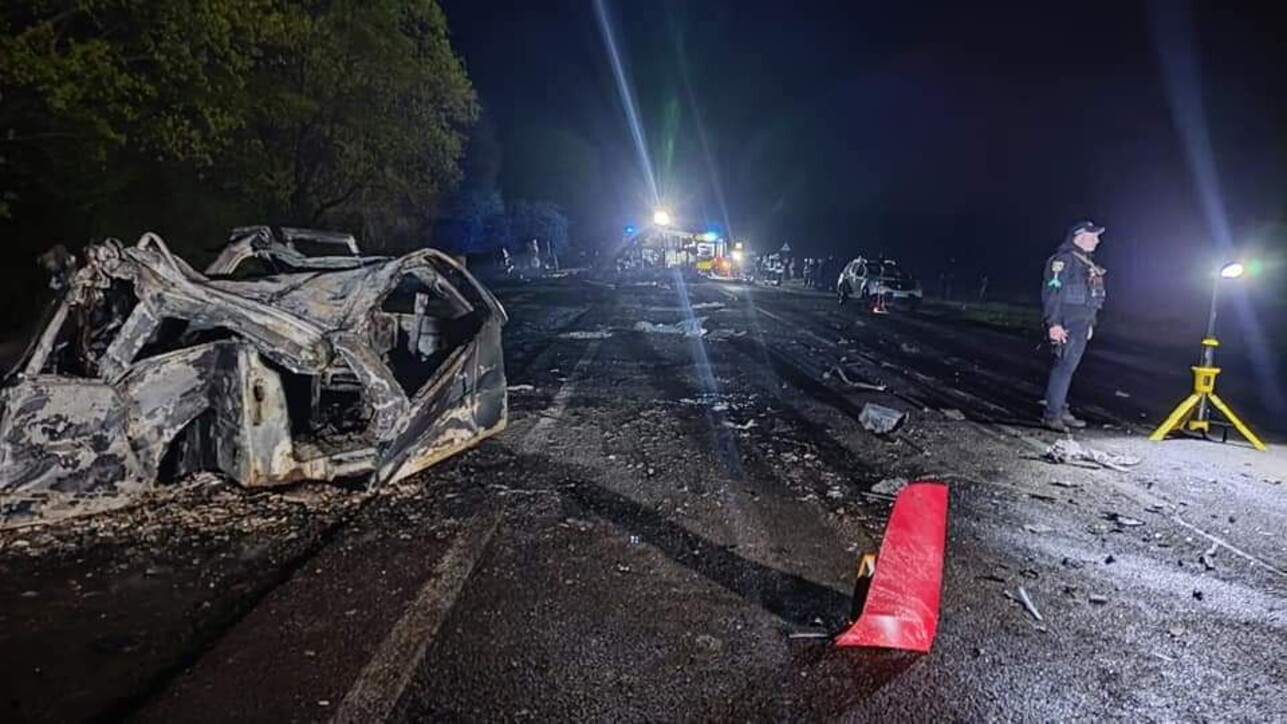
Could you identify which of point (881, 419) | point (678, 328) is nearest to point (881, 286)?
point (678, 328)

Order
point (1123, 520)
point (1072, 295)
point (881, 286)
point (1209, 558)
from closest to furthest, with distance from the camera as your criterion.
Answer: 1. point (1209, 558)
2. point (1123, 520)
3. point (1072, 295)
4. point (881, 286)

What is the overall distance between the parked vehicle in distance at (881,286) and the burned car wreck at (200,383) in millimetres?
21049

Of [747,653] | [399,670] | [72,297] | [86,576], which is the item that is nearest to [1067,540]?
[747,653]

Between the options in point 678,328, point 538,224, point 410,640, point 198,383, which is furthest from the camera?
point 538,224

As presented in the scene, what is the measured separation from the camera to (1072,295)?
734cm

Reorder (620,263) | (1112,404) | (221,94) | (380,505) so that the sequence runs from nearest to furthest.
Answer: (380,505)
(1112,404)
(221,94)
(620,263)

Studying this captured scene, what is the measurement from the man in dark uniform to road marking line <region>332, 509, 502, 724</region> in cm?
582

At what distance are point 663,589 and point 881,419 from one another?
4225mm

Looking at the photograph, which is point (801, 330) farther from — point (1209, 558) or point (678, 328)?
point (1209, 558)

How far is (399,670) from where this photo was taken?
296 centimetres

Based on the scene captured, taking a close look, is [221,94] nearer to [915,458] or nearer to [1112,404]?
[915,458]

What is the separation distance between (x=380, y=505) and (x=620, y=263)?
48287 mm

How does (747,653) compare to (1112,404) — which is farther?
(1112,404)

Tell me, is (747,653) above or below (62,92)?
below
